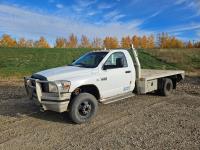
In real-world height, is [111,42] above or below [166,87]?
above

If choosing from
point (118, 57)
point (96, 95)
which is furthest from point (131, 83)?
point (96, 95)

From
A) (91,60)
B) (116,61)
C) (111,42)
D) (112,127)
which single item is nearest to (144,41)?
(111,42)

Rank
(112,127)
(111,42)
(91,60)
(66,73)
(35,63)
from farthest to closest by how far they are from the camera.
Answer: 1. (111,42)
2. (35,63)
3. (91,60)
4. (66,73)
5. (112,127)

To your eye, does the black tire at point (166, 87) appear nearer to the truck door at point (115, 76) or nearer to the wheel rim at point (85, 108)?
the truck door at point (115, 76)

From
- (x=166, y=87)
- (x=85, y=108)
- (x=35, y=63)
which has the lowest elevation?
(x=85, y=108)

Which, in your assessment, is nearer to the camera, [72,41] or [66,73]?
[66,73]

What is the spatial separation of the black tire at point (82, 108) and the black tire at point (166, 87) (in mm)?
3974

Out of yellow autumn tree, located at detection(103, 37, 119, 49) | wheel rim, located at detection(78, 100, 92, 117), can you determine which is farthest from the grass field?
yellow autumn tree, located at detection(103, 37, 119, 49)

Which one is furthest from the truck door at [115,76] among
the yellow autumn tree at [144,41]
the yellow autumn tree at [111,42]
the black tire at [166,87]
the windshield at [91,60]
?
the yellow autumn tree at [144,41]

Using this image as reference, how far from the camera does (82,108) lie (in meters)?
6.58

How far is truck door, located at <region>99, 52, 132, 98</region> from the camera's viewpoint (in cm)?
718

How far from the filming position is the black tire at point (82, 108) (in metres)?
6.36

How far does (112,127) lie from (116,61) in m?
2.32

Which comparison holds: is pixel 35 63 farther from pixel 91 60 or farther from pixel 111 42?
pixel 111 42
